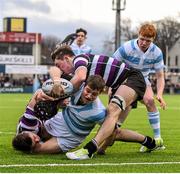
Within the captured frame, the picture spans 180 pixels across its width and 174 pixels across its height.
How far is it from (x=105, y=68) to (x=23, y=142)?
147cm

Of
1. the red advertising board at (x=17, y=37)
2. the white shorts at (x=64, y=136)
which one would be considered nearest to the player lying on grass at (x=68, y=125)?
the white shorts at (x=64, y=136)

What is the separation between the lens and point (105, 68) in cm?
782

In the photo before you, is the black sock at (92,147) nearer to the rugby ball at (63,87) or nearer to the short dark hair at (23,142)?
the rugby ball at (63,87)

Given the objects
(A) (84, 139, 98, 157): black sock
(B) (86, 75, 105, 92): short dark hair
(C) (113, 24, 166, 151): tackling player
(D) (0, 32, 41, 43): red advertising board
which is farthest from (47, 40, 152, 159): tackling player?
→ (D) (0, 32, 41, 43): red advertising board

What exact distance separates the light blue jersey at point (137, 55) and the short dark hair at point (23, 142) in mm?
2058

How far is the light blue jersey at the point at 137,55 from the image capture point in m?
8.96

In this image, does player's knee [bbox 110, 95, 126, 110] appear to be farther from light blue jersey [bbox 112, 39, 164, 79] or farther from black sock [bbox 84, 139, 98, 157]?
light blue jersey [bbox 112, 39, 164, 79]

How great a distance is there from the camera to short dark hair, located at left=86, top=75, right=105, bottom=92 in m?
7.20

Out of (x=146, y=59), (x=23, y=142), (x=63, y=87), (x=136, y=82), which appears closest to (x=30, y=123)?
(x=23, y=142)

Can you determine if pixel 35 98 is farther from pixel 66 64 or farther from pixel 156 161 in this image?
pixel 156 161

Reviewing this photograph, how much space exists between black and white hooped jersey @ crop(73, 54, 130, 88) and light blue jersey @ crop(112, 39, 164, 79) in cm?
101

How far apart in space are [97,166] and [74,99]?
4.27 feet

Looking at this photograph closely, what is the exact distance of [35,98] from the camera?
26.5 ft

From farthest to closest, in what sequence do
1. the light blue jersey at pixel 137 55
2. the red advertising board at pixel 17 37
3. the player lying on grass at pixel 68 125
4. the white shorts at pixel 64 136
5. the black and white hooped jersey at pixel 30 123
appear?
the red advertising board at pixel 17 37, the light blue jersey at pixel 137 55, the black and white hooped jersey at pixel 30 123, the white shorts at pixel 64 136, the player lying on grass at pixel 68 125
